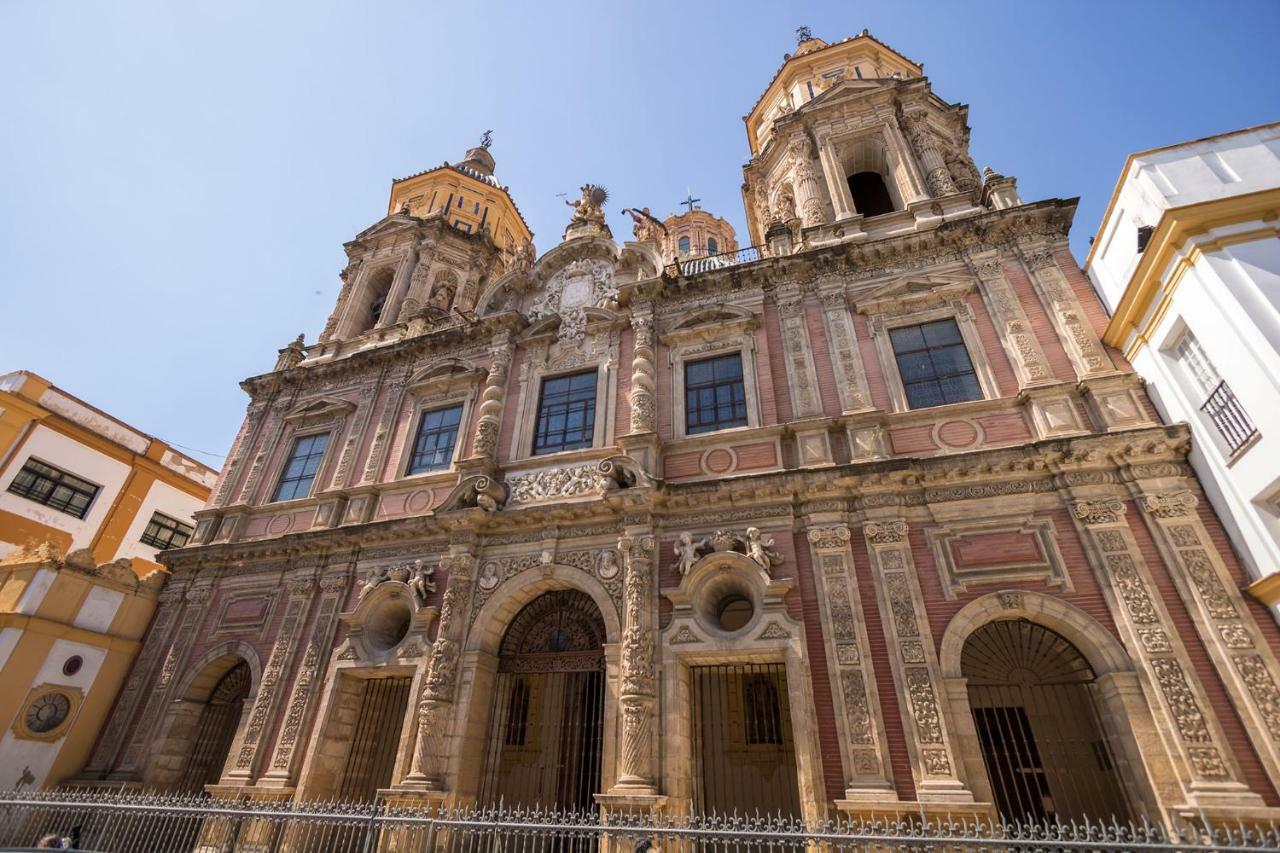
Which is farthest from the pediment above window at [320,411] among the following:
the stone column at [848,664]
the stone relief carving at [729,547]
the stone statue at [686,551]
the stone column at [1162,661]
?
the stone column at [1162,661]

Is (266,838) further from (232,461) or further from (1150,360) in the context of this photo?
(1150,360)

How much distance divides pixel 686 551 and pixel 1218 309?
311 inches

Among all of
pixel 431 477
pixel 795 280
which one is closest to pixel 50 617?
pixel 431 477

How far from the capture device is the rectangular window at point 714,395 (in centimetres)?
1214

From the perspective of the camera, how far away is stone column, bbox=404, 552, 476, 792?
9.88 meters

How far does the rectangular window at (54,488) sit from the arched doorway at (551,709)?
15.5m

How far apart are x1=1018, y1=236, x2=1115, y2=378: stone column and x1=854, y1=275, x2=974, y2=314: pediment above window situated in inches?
45.9

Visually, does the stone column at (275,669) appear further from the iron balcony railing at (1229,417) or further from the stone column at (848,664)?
the iron balcony railing at (1229,417)

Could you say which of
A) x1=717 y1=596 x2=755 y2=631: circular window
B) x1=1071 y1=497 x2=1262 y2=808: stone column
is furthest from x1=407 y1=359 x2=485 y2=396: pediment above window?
x1=1071 y1=497 x2=1262 y2=808: stone column

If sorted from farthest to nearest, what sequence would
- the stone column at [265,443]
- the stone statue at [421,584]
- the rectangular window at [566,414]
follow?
the stone column at [265,443]
the rectangular window at [566,414]
the stone statue at [421,584]

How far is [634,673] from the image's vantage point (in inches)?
373

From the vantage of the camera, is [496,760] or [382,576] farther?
[382,576]

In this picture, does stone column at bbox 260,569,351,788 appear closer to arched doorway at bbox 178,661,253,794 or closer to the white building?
arched doorway at bbox 178,661,253,794

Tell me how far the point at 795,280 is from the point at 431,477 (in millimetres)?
9003
